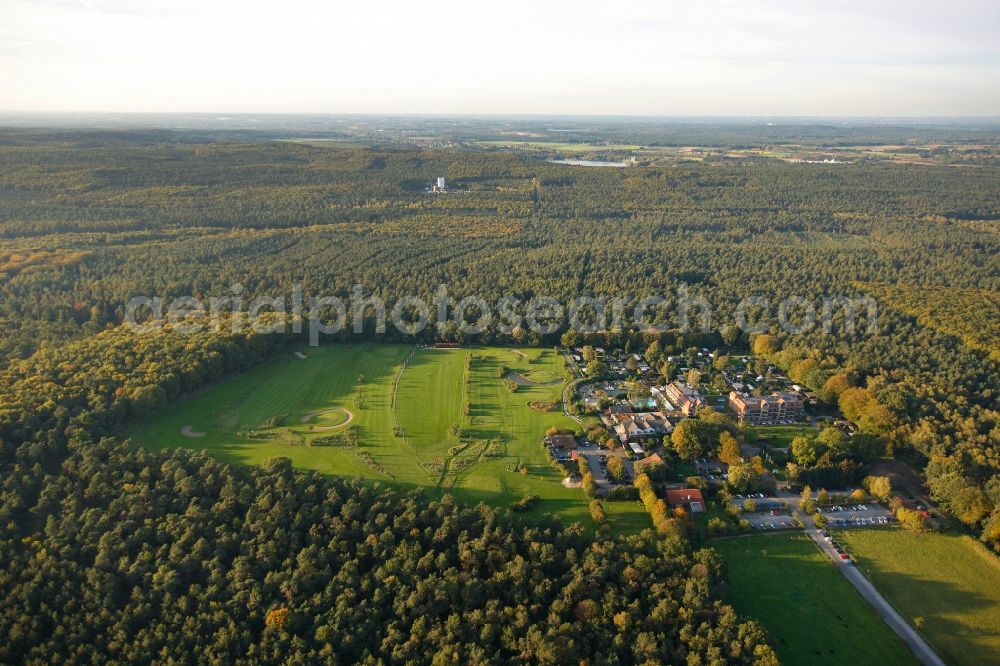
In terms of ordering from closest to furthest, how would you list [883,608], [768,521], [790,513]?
[883,608]
[768,521]
[790,513]

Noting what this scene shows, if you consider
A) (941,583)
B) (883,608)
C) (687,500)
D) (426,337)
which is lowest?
(883,608)

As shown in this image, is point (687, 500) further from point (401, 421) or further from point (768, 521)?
point (401, 421)

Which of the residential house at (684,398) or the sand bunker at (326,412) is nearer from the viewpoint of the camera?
the sand bunker at (326,412)

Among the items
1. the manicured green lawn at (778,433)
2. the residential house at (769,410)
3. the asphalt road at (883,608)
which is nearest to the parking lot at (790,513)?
the asphalt road at (883,608)

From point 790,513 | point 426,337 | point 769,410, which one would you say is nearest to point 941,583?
point 790,513

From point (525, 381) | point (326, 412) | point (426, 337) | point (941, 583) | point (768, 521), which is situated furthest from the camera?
point (426, 337)

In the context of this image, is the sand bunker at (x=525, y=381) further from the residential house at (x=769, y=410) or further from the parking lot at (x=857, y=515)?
the parking lot at (x=857, y=515)
